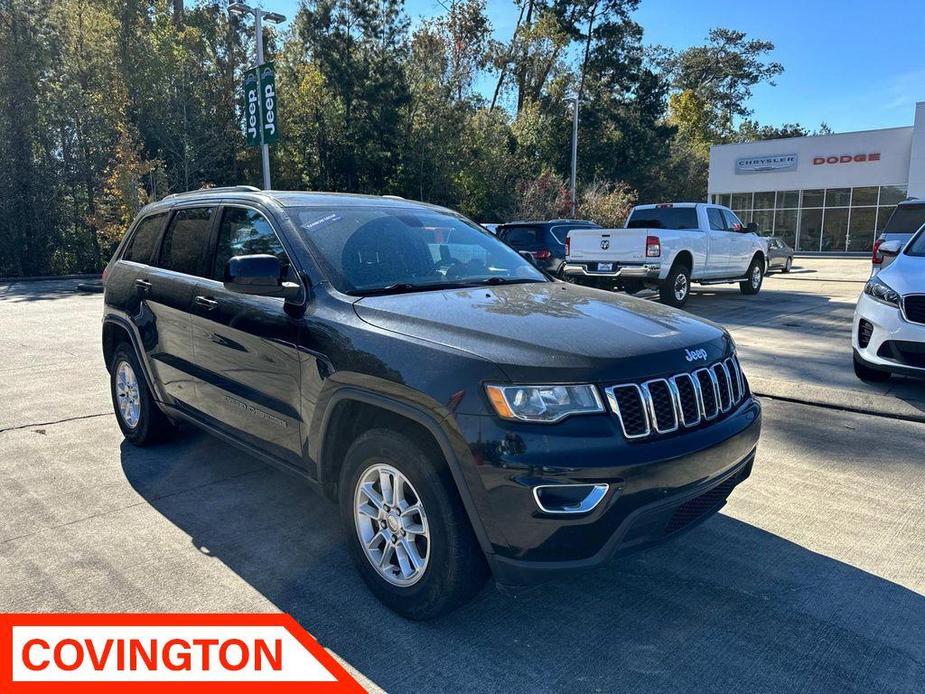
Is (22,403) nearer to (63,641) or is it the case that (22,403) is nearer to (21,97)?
(63,641)

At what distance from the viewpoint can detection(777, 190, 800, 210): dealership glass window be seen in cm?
3475

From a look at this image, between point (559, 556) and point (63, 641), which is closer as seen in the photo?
point (559, 556)

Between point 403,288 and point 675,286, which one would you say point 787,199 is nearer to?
point 675,286

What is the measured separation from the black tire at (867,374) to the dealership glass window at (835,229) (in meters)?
31.3

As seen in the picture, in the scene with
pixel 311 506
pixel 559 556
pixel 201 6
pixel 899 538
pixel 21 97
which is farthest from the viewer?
pixel 201 6

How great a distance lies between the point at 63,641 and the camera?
2.78 m

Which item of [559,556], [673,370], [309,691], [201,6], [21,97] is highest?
[201,6]

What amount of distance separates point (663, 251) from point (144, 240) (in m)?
9.32

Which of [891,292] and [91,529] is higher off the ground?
[891,292]

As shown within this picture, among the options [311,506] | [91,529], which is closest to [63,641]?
[91,529]

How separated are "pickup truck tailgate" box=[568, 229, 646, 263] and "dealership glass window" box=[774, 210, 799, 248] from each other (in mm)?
27272

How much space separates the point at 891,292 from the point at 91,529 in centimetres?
645

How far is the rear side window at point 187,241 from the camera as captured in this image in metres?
4.19

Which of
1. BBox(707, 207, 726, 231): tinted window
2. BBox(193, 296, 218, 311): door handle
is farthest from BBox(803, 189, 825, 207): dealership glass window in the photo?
BBox(193, 296, 218, 311): door handle
